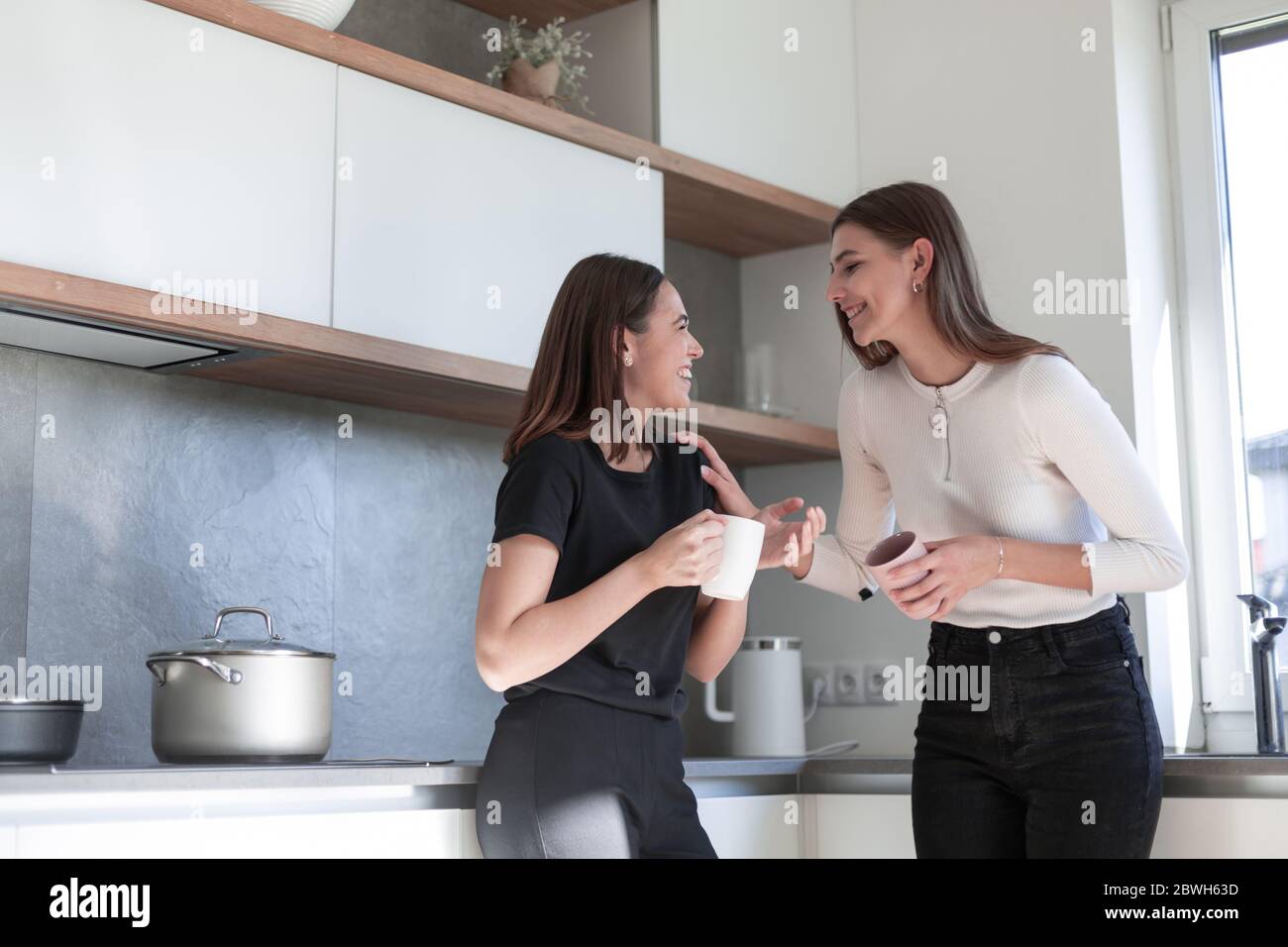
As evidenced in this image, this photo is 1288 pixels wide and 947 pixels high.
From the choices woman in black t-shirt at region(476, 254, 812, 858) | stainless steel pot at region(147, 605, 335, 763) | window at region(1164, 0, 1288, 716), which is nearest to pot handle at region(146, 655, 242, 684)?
stainless steel pot at region(147, 605, 335, 763)

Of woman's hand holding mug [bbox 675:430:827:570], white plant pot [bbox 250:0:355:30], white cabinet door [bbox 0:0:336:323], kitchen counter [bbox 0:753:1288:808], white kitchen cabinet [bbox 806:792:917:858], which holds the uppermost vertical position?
white plant pot [bbox 250:0:355:30]

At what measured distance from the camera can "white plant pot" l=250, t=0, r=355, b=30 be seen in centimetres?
202

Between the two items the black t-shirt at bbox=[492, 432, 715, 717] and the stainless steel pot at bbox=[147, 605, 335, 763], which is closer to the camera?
the black t-shirt at bbox=[492, 432, 715, 717]

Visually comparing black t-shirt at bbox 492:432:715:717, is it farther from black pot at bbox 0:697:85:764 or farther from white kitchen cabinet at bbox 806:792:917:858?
white kitchen cabinet at bbox 806:792:917:858

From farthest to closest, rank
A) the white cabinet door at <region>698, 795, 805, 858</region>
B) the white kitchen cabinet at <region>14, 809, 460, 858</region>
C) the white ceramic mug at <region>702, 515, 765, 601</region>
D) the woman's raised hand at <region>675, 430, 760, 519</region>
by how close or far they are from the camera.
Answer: the white cabinet door at <region>698, 795, 805, 858</region> → the woman's raised hand at <region>675, 430, 760, 519</region> → the white ceramic mug at <region>702, 515, 765, 601</region> → the white kitchen cabinet at <region>14, 809, 460, 858</region>

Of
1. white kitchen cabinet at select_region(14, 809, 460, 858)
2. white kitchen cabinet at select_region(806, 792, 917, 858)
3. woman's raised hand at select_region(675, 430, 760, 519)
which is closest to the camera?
white kitchen cabinet at select_region(14, 809, 460, 858)

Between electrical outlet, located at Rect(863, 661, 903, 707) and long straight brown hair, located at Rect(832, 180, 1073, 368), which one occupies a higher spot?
long straight brown hair, located at Rect(832, 180, 1073, 368)

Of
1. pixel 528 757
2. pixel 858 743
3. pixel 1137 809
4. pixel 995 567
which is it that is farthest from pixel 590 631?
pixel 858 743

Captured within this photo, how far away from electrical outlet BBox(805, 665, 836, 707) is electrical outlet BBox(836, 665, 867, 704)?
0.04 ft

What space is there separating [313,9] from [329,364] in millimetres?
486

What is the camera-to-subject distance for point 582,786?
1.58 metres

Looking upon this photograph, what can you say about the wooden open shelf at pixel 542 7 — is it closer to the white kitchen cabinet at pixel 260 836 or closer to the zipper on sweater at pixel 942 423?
the zipper on sweater at pixel 942 423

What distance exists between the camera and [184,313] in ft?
6.00

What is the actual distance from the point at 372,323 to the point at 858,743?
133 cm
